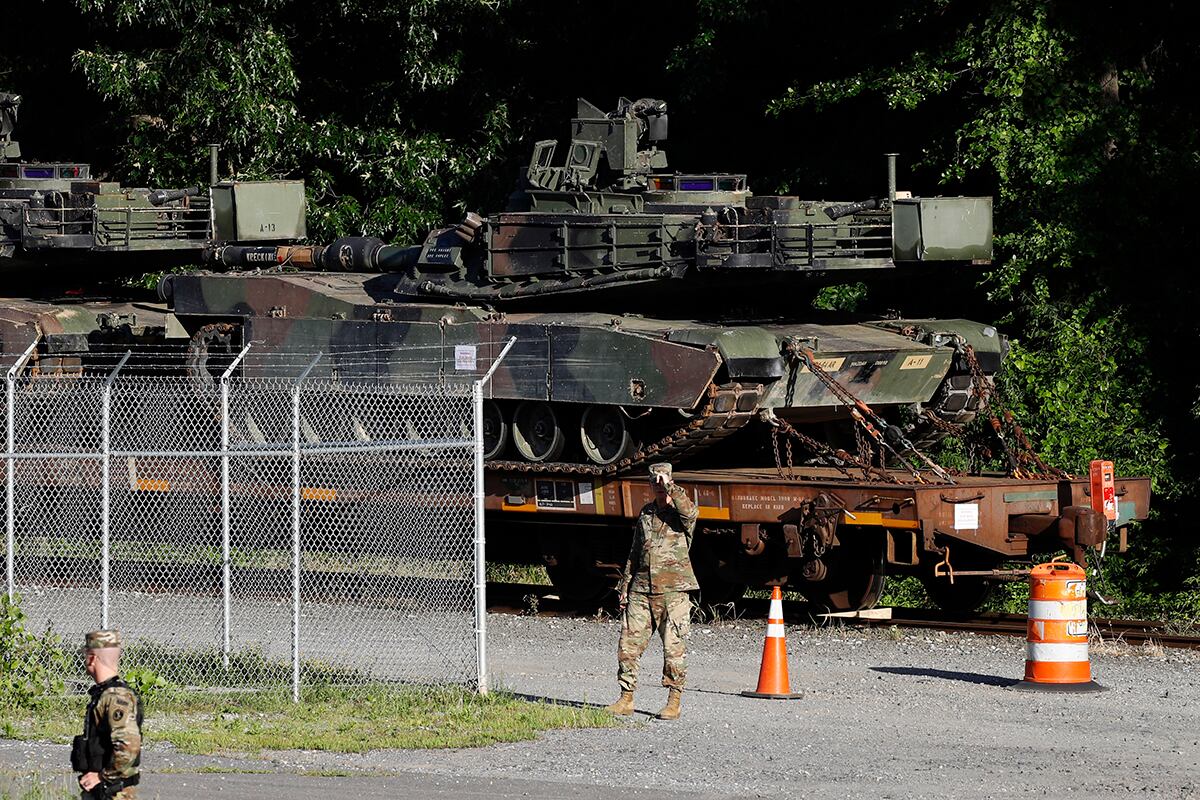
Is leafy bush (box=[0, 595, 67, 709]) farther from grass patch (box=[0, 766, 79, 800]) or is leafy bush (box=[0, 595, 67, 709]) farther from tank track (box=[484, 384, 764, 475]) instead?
tank track (box=[484, 384, 764, 475])

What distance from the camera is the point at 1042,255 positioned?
2317 centimetres

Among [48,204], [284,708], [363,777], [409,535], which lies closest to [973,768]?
[363,777]

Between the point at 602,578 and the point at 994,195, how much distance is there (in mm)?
7480

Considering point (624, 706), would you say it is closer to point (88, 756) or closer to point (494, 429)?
point (88, 756)

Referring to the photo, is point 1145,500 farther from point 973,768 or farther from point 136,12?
point 136,12

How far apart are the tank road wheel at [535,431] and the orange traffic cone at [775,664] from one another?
5.47m

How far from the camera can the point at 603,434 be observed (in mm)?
19016

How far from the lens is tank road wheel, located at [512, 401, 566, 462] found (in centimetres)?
1925

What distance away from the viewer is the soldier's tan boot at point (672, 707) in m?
12.8

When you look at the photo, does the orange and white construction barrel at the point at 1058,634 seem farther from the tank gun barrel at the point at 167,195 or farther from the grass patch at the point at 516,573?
the tank gun barrel at the point at 167,195

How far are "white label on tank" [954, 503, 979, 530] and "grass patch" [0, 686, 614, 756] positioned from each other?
5.15m

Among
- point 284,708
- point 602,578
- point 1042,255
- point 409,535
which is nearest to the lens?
point 284,708

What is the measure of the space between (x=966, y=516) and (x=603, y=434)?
3523 mm

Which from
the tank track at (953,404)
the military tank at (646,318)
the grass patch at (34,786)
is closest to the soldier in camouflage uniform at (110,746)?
the grass patch at (34,786)
